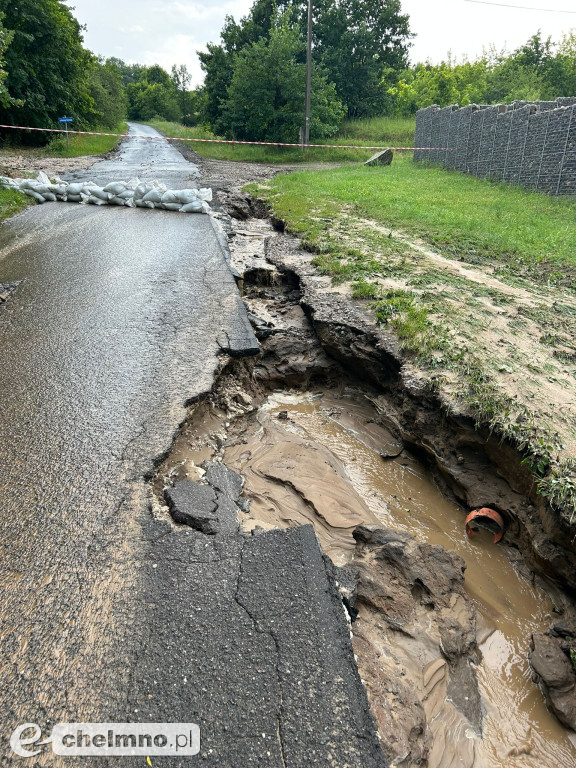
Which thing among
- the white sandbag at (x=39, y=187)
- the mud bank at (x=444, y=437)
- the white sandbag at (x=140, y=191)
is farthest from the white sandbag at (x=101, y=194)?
the mud bank at (x=444, y=437)

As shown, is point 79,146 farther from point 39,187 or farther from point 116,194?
point 116,194

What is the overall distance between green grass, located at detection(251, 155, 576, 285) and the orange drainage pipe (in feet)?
14.0

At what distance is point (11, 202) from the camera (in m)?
11.1

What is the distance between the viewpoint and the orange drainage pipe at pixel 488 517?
3568 millimetres

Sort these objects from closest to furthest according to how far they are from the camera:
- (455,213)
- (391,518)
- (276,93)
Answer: (391,518) < (455,213) < (276,93)

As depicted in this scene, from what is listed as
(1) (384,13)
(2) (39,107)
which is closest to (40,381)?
(2) (39,107)

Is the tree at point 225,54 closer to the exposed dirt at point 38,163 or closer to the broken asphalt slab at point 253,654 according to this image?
the exposed dirt at point 38,163

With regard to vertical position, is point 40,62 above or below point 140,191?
above

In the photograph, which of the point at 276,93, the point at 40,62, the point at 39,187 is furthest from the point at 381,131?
the point at 39,187

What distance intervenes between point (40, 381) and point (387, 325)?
3.23 m

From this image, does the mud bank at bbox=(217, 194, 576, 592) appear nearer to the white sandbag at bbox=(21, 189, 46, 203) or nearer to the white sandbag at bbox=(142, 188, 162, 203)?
the white sandbag at bbox=(142, 188, 162, 203)

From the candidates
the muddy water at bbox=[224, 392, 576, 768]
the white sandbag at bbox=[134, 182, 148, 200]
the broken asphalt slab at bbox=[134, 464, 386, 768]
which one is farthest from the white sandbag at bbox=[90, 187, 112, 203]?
the broken asphalt slab at bbox=[134, 464, 386, 768]

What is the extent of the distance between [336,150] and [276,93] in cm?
400

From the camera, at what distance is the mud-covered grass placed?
3787mm
